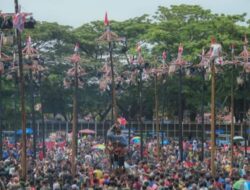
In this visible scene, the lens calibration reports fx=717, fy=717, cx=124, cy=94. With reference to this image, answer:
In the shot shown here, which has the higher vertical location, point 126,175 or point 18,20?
point 18,20

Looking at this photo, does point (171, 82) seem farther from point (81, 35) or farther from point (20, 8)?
point (20, 8)

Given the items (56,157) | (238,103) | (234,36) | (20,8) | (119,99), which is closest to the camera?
(20,8)

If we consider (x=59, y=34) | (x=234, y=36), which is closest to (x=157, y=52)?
(x=234, y=36)

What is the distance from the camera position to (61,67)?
7144cm

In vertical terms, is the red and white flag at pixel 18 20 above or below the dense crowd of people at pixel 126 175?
above

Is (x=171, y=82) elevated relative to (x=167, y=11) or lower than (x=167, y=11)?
lower

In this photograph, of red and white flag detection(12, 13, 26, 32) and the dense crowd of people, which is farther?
red and white flag detection(12, 13, 26, 32)

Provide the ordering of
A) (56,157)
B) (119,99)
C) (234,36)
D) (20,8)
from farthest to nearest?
(119,99), (234,36), (56,157), (20,8)

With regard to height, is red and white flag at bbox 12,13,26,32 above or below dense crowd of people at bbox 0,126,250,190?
above

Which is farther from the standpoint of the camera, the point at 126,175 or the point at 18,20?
the point at 18,20

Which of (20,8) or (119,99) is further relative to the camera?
(119,99)

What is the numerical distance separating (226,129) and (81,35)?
1988cm

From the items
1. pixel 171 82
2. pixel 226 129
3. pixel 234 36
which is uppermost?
pixel 234 36

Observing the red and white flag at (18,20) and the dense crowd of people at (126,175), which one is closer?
the dense crowd of people at (126,175)
